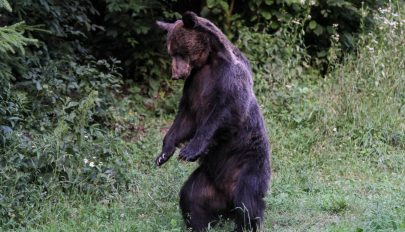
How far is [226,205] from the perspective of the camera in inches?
260

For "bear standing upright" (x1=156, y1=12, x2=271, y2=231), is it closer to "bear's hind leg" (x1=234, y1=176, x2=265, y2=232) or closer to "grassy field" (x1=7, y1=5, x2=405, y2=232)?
"bear's hind leg" (x1=234, y1=176, x2=265, y2=232)

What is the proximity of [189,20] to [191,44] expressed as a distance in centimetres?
21

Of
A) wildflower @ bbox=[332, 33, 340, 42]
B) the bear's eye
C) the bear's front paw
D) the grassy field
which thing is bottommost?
the grassy field

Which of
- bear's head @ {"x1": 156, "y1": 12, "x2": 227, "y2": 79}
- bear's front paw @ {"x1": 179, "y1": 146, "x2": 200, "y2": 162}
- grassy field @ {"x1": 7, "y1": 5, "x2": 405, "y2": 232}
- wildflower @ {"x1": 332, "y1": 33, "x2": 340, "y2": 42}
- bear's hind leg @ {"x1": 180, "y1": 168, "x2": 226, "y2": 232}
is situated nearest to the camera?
bear's front paw @ {"x1": 179, "y1": 146, "x2": 200, "y2": 162}

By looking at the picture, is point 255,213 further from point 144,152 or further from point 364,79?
point 364,79

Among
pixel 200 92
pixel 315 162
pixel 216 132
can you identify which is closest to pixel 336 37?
pixel 315 162

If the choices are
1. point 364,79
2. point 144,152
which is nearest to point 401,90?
point 364,79

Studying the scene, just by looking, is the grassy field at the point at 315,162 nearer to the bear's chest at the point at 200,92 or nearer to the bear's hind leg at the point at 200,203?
the bear's hind leg at the point at 200,203

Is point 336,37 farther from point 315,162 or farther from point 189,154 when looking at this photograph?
point 189,154

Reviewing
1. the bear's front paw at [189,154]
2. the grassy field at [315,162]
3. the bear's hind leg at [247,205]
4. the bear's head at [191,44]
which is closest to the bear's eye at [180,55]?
the bear's head at [191,44]

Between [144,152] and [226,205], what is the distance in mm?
2801

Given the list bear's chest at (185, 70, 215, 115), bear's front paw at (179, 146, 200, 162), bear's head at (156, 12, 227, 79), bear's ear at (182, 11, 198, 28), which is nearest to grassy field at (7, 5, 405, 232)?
bear's front paw at (179, 146, 200, 162)

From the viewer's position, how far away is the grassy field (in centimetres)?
684

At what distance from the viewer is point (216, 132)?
6.28 metres
